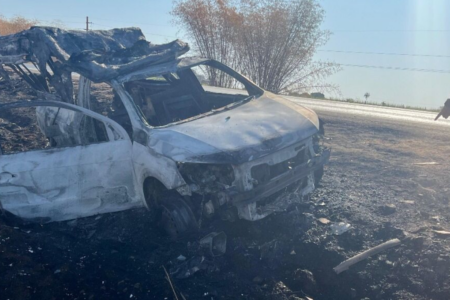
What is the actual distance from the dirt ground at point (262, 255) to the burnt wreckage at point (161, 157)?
26cm

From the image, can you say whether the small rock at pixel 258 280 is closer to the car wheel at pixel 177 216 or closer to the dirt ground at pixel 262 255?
the dirt ground at pixel 262 255

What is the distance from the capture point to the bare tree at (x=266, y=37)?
18.3m

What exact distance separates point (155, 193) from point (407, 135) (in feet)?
20.0

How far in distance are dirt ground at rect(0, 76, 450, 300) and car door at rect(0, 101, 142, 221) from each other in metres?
0.21

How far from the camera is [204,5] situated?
64.4ft

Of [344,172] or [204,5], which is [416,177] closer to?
[344,172]

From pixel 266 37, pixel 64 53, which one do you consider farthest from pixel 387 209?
pixel 266 37

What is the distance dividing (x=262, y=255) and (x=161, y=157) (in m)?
1.39

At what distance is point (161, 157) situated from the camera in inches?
180

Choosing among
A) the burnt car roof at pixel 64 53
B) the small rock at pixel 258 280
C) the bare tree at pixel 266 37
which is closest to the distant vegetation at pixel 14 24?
the bare tree at pixel 266 37

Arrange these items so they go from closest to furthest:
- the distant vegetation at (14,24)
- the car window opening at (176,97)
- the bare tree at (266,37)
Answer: the car window opening at (176,97), the bare tree at (266,37), the distant vegetation at (14,24)

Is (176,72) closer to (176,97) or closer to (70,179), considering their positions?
(176,97)

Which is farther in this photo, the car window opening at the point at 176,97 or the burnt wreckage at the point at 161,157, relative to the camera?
the car window opening at the point at 176,97

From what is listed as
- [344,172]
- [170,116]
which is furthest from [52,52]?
[344,172]
